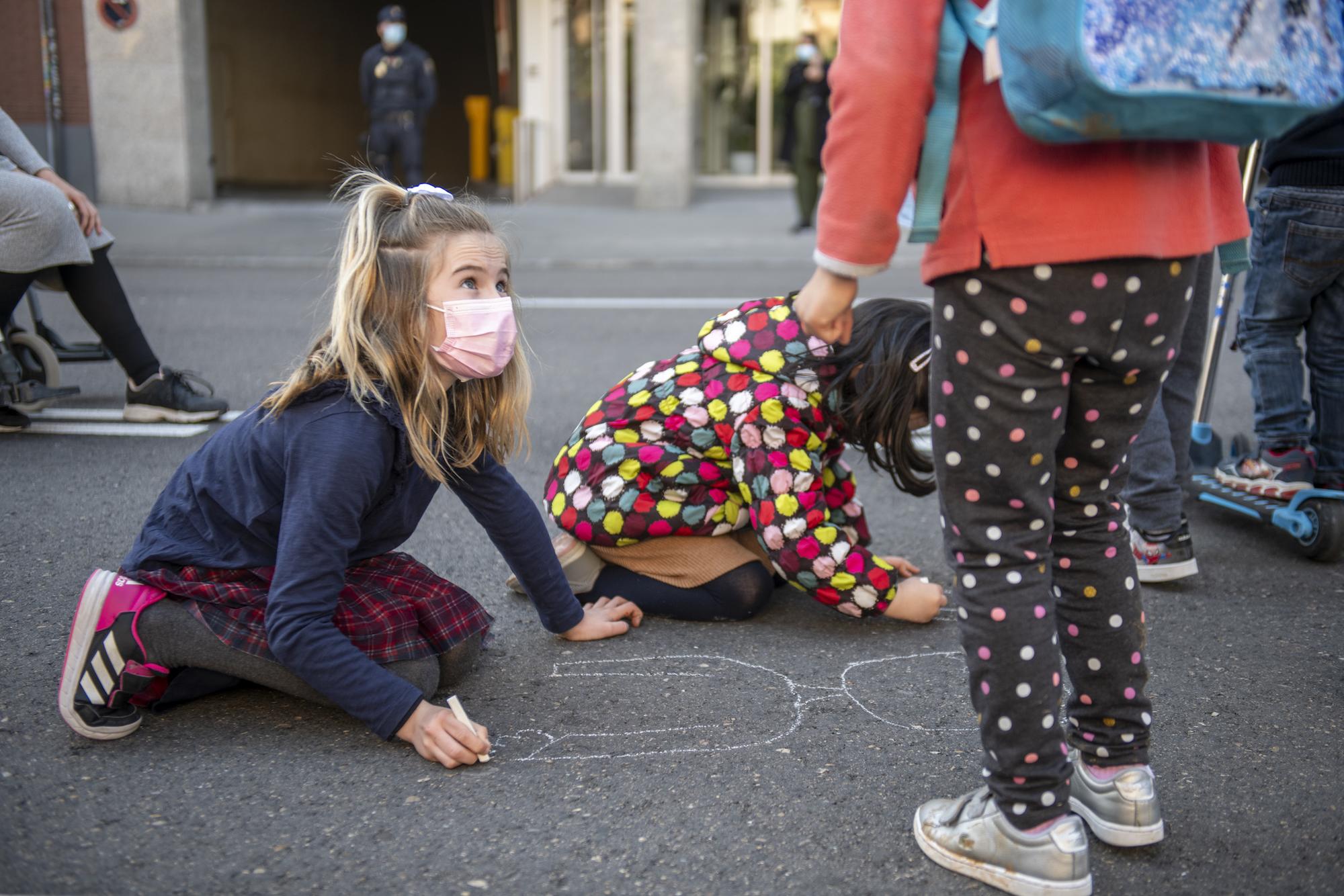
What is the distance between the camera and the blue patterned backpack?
1.51 m

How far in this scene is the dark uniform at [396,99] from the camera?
13.5m

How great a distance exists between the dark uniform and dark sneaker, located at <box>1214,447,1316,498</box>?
11009 millimetres

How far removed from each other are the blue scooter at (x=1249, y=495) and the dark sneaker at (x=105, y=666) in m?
2.88

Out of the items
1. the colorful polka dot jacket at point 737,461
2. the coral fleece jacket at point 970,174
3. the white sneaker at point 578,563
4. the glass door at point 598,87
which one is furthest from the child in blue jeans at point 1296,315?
the glass door at point 598,87

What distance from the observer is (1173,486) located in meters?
3.28

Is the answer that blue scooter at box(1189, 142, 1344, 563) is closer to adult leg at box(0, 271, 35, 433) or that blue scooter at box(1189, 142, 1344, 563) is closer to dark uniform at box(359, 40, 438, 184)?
adult leg at box(0, 271, 35, 433)

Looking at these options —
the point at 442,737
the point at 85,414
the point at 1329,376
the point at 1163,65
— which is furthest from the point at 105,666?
the point at 1329,376

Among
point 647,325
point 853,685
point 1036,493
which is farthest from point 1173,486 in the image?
point 647,325

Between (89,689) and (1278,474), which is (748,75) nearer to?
(1278,474)

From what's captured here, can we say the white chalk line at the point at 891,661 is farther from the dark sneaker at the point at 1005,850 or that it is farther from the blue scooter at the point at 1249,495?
the blue scooter at the point at 1249,495

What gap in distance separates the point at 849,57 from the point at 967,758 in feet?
4.55

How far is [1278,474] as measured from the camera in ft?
12.1

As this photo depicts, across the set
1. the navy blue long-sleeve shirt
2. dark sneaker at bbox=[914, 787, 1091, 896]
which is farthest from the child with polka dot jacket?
dark sneaker at bbox=[914, 787, 1091, 896]

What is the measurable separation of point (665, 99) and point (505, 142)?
3.55 meters
